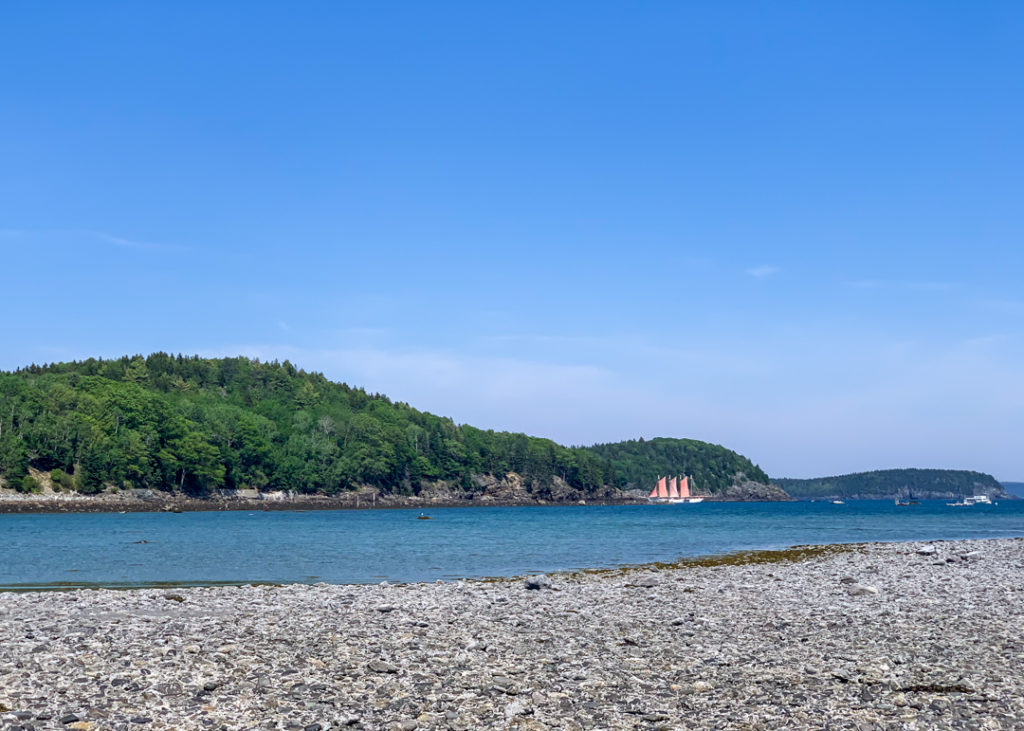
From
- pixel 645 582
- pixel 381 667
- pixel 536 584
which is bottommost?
pixel 645 582

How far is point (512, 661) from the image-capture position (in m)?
16.8

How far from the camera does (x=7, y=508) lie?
508 feet

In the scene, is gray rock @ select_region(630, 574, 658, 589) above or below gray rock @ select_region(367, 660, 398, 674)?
below

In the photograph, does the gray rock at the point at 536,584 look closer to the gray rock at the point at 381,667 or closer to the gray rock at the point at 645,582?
the gray rock at the point at 645,582

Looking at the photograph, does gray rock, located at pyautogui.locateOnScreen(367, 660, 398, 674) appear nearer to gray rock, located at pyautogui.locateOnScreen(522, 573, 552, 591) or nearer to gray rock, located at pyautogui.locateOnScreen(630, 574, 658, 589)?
gray rock, located at pyautogui.locateOnScreen(522, 573, 552, 591)

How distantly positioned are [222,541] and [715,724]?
67482mm

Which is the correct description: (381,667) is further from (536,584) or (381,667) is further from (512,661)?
(536,584)

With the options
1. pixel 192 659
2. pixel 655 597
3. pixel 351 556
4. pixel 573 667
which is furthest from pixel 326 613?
pixel 351 556

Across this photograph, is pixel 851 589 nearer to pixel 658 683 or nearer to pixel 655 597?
pixel 655 597

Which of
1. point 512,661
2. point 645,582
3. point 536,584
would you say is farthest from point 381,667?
point 645,582

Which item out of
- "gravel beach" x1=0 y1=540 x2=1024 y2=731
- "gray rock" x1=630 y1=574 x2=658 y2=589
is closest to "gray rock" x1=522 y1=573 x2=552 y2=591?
"gravel beach" x1=0 y1=540 x2=1024 y2=731

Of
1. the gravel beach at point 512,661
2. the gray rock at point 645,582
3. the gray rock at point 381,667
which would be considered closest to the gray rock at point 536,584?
the gravel beach at point 512,661

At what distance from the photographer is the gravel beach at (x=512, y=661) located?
12938 mm

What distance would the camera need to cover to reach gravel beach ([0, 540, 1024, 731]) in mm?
12938
